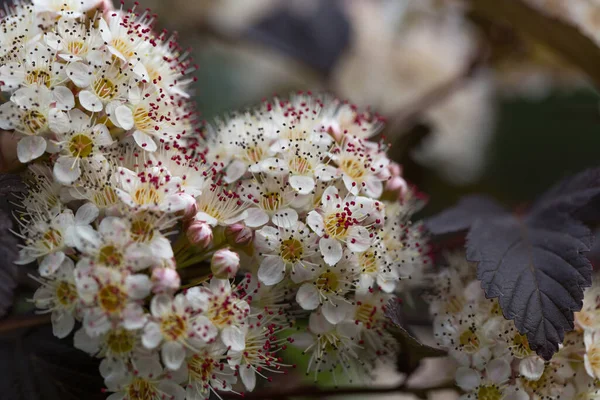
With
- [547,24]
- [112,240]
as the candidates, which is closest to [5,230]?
[112,240]

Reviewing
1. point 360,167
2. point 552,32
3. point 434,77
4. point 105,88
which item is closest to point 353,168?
point 360,167

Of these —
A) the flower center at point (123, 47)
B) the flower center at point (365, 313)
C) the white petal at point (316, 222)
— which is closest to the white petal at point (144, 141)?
the flower center at point (123, 47)

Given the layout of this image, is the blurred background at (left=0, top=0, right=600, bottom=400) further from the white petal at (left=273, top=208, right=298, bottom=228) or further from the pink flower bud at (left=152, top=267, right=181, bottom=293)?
the pink flower bud at (left=152, top=267, right=181, bottom=293)

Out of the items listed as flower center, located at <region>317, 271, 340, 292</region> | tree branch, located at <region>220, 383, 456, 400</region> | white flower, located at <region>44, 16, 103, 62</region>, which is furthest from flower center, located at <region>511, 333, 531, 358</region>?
white flower, located at <region>44, 16, 103, 62</region>

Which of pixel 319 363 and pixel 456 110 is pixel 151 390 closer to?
pixel 319 363

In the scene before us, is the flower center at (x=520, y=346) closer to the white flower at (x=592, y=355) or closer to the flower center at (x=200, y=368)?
the white flower at (x=592, y=355)
